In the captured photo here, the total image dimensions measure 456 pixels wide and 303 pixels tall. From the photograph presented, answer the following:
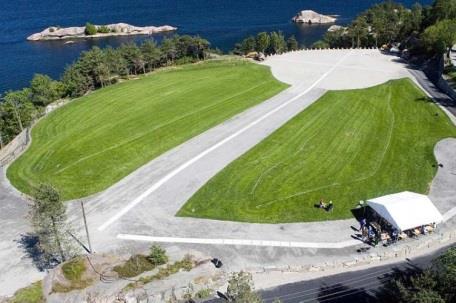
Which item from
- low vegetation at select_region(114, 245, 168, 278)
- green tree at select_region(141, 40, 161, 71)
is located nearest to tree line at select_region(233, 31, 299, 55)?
green tree at select_region(141, 40, 161, 71)

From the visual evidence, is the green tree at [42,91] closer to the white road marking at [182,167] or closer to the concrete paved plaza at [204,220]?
the concrete paved plaza at [204,220]

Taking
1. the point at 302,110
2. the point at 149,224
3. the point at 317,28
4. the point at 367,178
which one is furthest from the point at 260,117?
the point at 317,28

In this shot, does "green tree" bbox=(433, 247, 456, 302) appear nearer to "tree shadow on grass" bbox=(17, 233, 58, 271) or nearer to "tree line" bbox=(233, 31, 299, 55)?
"tree shadow on grass" bbox=(17, 233, 58, 271)

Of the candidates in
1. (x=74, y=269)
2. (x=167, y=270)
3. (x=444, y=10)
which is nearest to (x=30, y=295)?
(x=74, y=269)

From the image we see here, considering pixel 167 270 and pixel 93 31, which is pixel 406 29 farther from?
pixel 93 31

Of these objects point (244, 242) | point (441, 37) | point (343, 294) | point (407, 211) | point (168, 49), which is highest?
point (441, 37)

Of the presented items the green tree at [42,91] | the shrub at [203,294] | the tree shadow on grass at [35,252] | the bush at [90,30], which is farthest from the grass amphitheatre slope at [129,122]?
the bush at [90,30]
